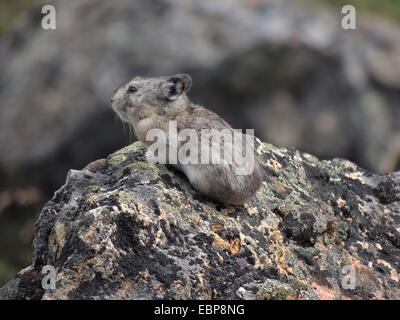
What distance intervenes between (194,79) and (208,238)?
12.2 meters

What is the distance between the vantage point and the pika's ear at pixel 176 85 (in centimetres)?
907

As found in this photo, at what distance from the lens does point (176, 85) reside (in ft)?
30.0

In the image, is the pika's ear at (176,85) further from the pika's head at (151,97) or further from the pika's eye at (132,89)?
the pika's eye at (132,89)

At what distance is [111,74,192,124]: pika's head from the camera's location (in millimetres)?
A: 9102

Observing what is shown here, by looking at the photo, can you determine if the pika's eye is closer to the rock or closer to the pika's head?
the pika's head

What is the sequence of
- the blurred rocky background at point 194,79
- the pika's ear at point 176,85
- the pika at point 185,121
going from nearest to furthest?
1. the pika at point 185,121
2. the pika's ear at point 176,85
3. the blurred rocky background at point 194,79

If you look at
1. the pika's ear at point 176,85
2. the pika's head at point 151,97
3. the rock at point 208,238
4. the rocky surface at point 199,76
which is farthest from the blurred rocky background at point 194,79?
the rock at point 208,238

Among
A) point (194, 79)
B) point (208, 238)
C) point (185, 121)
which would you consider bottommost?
point (208, 238)

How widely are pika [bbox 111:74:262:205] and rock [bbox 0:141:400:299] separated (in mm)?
165

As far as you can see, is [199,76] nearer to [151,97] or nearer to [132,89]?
[132,89]

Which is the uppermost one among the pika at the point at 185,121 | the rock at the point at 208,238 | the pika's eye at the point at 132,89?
the pika's eye at the point at 132,89

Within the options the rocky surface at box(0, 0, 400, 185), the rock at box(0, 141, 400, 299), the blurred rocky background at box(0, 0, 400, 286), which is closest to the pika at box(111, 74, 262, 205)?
the rock at box(0, 141, 400, 299)

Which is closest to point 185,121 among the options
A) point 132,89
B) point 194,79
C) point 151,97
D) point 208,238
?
point 151,97

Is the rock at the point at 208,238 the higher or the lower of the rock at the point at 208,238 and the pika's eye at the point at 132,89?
the lower
